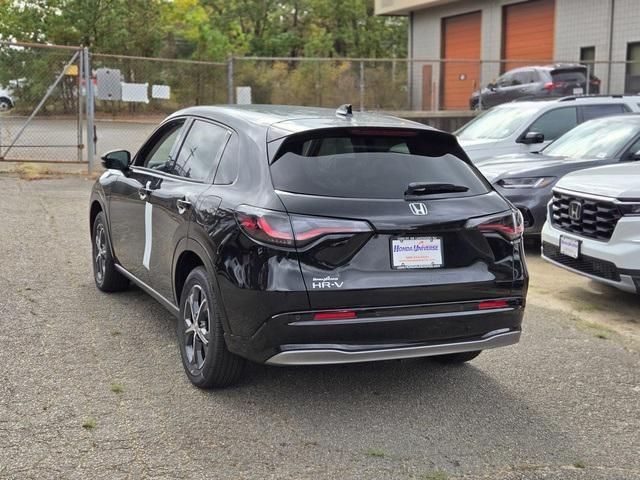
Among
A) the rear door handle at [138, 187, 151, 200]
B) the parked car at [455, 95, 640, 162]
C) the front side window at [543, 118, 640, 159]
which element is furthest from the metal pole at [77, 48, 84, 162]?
the rear door handle at [138, 187, 151, 200]

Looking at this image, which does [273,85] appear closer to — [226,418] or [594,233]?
[594,233]

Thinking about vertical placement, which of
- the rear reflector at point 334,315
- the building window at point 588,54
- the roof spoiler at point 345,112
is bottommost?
the rear reflector at point 334,315

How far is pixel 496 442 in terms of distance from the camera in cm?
405

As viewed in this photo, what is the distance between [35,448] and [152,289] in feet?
6.15

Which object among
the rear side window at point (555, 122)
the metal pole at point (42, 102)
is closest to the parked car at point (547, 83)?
the rear side window at point (555, 122)

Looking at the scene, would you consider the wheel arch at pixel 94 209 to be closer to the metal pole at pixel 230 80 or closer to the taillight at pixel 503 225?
the taillight at pixel 503 225

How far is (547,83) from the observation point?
858 inches

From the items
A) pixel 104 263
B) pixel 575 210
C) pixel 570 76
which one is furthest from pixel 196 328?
pixel 570 76

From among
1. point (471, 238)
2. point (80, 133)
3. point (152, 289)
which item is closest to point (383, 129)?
point (471, 238)

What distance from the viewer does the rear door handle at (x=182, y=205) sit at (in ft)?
15.6

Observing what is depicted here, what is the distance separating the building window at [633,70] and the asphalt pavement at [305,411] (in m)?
20.0

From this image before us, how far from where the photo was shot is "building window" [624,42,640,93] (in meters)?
23.8

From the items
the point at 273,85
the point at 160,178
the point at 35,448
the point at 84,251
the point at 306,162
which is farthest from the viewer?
the point at 273,85

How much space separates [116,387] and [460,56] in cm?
2998
